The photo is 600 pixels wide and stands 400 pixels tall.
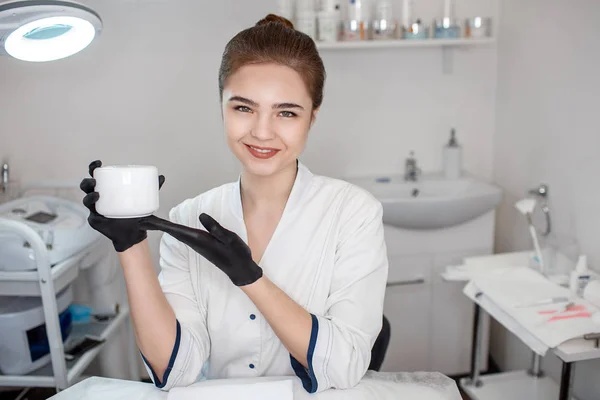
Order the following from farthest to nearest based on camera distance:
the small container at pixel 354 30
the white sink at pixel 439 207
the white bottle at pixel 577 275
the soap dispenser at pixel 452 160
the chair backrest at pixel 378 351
→ 1. the soap dispenser at pixel 452 160
2. the small container at pixel 354 30
3. the white sink at pixel 439 207
4. the white bottle at pixel 577 275
5. the chair backrest at pixel 378 351

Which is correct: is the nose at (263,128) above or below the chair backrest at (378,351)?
above

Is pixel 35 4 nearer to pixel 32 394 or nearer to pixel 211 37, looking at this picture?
pixel 211 37

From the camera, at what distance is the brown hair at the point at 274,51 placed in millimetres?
1140

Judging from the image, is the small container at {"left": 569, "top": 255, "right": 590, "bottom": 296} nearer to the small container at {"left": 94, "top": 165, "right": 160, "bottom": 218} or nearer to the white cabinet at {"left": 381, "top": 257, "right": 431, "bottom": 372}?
the white cabinet at {"left": 381, "top": 257, "right": 431, "bottom": 372}

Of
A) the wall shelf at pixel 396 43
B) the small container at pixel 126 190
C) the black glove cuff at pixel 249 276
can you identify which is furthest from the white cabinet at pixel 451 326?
the small container at pixel 126 190

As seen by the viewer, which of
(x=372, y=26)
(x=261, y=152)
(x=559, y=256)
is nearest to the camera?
(x=261, y=152)

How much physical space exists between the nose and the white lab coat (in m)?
0.19

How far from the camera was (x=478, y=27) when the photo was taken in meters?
2.22

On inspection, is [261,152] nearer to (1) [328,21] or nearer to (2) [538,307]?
(2) [538,307]

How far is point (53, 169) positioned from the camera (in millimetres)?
2312

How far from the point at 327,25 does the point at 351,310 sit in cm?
133

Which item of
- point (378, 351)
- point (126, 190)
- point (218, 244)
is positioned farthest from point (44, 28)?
point (378, 351)

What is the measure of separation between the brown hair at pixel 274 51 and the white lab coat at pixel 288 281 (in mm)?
252

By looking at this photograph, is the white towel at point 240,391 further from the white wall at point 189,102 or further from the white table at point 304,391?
the white wall at point 189,102
